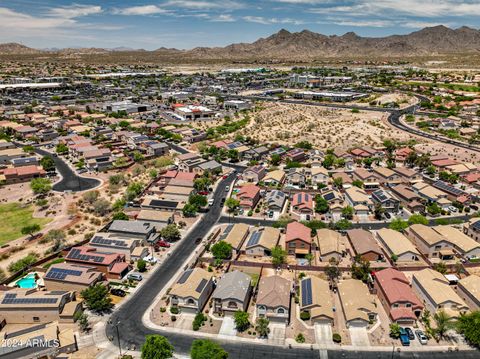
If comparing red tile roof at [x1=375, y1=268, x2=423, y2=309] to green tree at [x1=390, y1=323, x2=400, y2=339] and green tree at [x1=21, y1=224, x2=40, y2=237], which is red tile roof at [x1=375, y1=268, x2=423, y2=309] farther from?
green tree at [x1=21, y1=224, x2=40, y2=237]

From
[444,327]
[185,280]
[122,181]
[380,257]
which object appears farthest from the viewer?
[122,181]

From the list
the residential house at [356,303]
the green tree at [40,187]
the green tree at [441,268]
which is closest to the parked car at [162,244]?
the residential house at [356,303]

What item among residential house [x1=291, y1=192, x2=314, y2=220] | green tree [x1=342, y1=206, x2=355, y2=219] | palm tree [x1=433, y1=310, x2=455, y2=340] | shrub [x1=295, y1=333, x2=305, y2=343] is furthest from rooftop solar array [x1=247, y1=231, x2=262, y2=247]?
palm tree [x1=433, y1=310, x2=455, y2=340]

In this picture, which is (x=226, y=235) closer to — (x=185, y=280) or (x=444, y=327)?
(x=185, y=280)

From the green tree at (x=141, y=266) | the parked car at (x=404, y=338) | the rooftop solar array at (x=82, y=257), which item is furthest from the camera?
the green tree at (x=141, y=266)

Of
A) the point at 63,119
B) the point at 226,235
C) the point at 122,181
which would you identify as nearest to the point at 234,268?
the point at 226,235

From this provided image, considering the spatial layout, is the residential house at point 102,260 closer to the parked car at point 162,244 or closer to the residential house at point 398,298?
the parked car at point 162,244
